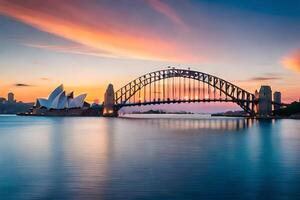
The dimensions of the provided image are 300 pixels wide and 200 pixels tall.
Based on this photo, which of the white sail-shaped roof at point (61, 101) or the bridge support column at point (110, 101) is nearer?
the bridge support column at point (110, 101)

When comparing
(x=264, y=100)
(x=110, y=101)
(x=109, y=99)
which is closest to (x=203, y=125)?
(x=264, y=100)

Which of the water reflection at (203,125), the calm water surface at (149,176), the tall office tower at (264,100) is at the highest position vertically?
the tall office tower at (264,100)

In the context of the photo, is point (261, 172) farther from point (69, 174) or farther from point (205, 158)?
point (69, 174)

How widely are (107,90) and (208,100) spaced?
4599 centimetres

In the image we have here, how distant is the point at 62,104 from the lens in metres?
184

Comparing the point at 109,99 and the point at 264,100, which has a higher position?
the point at 109,99

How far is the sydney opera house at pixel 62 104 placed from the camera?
178413 millimetres

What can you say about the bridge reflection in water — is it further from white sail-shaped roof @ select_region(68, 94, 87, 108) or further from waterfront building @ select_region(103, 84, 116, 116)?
white sail-shaped roof @ select_region(68, 94, 87, 108)

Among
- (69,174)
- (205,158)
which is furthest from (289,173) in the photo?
(69,174)

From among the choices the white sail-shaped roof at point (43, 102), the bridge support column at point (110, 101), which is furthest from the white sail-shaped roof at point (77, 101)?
the bridge support column at point (110, 101)

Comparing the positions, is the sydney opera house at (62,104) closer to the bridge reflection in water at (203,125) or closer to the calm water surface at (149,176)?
the bridge reflection in water at (203,125)

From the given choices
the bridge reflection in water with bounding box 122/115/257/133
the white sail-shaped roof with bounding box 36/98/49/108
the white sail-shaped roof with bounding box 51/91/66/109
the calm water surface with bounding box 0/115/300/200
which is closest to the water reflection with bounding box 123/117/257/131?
the bridge reflection in water with bounding box 122/115/257/133

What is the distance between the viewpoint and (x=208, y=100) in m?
136

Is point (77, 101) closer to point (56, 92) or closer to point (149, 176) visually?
point (56, 92)
